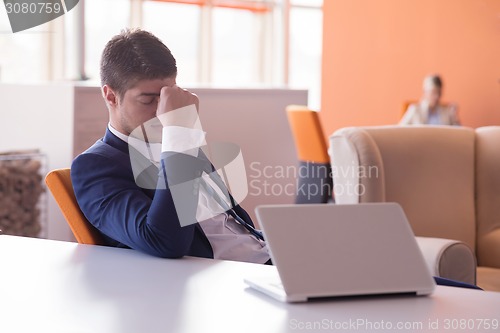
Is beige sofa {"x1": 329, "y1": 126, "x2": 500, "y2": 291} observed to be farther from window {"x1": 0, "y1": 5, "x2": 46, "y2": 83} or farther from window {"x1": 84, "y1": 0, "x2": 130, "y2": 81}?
window {"x1": 84, "y1": 0, "x2": 130, "y2": 81}

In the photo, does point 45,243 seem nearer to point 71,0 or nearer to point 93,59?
point 71,0

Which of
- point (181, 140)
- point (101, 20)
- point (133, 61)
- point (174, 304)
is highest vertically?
point (101, 20)

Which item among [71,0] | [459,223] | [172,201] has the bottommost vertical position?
[459,223]

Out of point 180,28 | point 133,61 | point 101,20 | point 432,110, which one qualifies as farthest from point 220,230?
point 180,28

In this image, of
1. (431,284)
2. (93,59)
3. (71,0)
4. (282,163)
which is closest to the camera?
(431,284)

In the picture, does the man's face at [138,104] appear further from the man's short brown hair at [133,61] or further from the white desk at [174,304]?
the white desk at [174,304]

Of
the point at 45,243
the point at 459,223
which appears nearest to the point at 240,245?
the point at 45,243

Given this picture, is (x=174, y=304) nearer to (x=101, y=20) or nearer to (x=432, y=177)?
(x=432, y=177)

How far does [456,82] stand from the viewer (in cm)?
733

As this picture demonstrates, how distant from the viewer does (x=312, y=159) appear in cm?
541

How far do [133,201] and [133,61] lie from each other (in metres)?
0.36

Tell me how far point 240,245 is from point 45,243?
0.46 meters

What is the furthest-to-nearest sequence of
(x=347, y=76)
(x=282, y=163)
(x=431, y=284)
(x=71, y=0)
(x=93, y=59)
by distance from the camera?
(x=93, y=59) < (x=347, y=76) < (x=282, y=163) < (x=71, y=0) < (x=431, y=284)

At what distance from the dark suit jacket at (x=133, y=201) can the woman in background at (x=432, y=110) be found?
17.5ft
